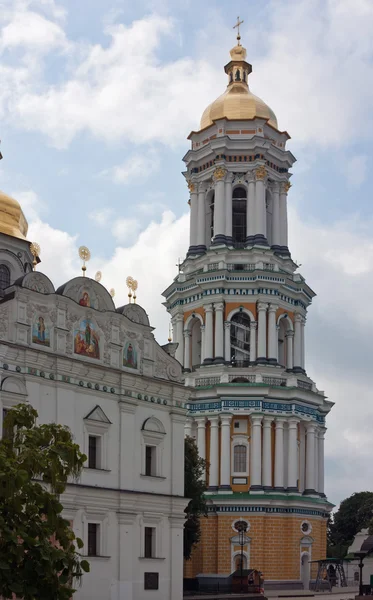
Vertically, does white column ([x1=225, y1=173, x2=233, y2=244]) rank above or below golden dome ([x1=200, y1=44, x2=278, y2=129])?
below

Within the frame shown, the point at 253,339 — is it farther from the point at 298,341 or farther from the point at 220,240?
the point at 220,240

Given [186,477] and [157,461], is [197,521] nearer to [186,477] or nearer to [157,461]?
[186,477]

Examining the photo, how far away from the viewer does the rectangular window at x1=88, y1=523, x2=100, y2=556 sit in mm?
33500

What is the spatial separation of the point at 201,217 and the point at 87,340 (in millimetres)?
24004

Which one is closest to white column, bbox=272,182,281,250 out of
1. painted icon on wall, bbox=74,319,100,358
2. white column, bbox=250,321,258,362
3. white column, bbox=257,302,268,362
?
white column, bbox=257,302,268,362

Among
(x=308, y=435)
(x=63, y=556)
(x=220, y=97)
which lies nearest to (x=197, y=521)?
(x=308, y=435)

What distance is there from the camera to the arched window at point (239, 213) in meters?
57.4

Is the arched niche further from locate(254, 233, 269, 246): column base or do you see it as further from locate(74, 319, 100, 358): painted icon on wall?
locate(254, 233, 269, 246): column base

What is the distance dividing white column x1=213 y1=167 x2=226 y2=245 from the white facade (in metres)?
18.8

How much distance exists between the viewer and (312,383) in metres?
55.4

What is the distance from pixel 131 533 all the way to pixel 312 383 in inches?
895

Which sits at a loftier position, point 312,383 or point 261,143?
point 261,143

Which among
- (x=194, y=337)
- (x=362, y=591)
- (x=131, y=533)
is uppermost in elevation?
(x=194, y=337)

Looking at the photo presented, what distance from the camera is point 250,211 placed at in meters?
55.9
